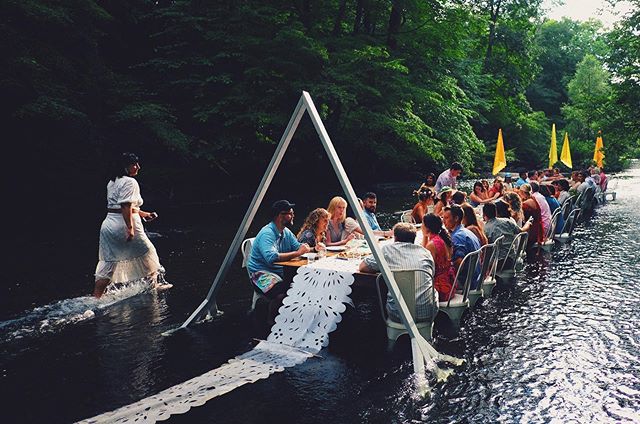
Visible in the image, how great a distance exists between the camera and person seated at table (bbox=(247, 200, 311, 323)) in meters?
6.69

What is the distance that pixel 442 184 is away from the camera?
42.5 feet

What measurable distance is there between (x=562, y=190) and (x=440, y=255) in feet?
32.6

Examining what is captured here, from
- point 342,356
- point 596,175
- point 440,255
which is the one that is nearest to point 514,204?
point 440,255

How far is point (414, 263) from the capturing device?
573 cm

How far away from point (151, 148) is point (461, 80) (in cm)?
1941

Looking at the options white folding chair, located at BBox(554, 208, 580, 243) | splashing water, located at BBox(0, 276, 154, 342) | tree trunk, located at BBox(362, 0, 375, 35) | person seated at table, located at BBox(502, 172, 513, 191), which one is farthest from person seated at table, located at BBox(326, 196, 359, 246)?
tree trunk, located at BBox(362, 0, 375, 35)

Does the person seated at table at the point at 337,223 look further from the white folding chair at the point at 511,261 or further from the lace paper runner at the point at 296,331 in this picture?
the white folding chair at the point at 511,261

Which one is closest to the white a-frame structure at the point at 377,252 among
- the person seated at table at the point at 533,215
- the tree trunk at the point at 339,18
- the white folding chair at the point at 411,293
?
the white folding chair at the point at 411,293

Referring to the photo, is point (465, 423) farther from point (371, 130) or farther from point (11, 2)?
point (371, 130)

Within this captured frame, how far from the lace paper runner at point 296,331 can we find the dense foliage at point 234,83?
1292cm

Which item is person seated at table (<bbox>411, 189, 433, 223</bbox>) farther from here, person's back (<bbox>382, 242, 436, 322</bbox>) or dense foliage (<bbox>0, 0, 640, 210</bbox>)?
dense foliage (<bbox>0, 0, 640, 210</bbox>)

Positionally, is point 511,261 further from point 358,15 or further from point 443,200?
point 358,15

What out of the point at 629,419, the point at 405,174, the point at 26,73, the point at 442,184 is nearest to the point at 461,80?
the point at 405,174

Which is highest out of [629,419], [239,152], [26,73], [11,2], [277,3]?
[277,3]
